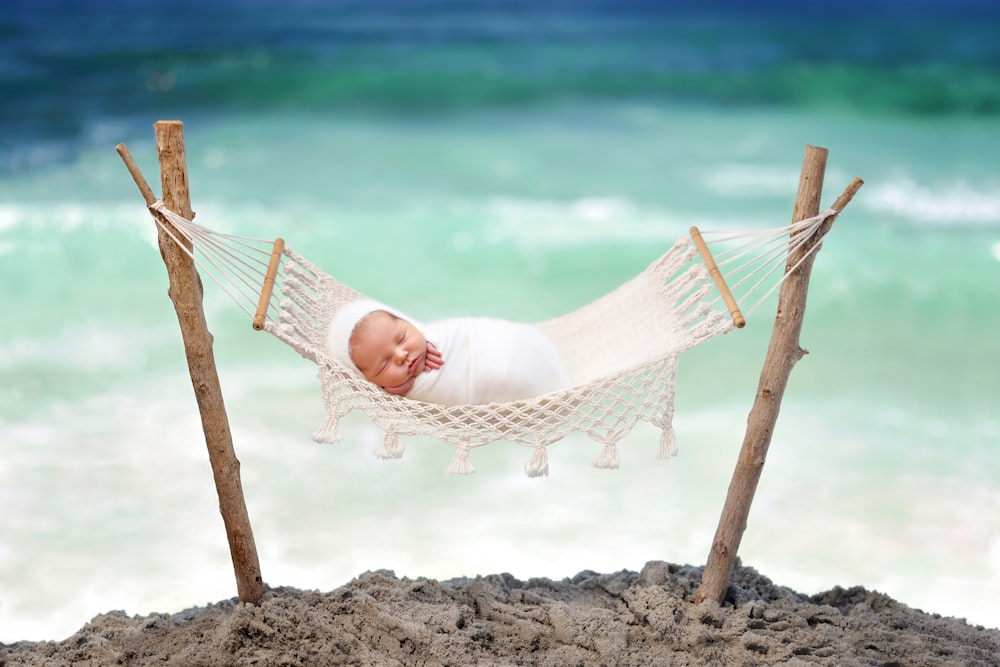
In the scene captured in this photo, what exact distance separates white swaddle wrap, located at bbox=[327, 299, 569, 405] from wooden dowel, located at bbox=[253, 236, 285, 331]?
0.21 metres

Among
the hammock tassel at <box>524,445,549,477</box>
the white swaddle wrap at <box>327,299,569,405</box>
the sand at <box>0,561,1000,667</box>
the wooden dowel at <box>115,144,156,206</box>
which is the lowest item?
the sand at <box>0,561,1000,667</box>

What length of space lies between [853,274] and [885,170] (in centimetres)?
157

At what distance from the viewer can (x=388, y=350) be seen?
1.99 metres

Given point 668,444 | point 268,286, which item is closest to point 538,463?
point 668,444

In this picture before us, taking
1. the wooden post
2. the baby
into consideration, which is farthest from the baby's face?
the wooden post

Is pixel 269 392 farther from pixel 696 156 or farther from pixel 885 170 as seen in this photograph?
pixel 885 170

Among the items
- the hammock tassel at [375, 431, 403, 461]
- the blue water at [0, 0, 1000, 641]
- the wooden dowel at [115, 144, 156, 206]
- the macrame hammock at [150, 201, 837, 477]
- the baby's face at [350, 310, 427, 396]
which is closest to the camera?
the wooden dowel at [115, 144, 156, 206]

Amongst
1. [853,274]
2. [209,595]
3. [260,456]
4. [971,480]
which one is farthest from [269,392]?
[853,274]

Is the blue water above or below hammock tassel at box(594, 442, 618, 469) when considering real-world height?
above

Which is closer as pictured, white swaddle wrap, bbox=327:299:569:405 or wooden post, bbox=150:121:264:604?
wooden post, bbox=150:121:264:604

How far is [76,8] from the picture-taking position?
7.14m

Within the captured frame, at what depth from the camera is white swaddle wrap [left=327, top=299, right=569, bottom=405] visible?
2.02m

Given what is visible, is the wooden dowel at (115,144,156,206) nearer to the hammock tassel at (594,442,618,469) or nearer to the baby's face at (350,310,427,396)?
the baby's face at (350,310,427,396)

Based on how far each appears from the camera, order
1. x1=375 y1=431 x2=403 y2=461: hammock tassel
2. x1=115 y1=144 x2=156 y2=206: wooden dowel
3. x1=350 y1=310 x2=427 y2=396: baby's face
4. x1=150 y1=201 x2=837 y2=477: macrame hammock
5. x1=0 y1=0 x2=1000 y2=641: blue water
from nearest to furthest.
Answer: x1=115 y1=144 x2=156 y2=206: wooden dowel → x1=150 y1=201 x2=837 y2=477: macrame hammock → x1=375 y1=431 x2=403 y2=461: hammock tassel → x1=350 y1=310 x2=427 y2=396: baby's face → x1=0 y1=0 x2=1000 y2=641: blue water
